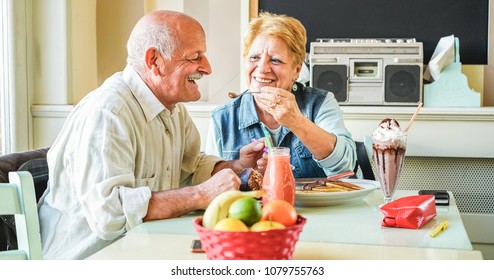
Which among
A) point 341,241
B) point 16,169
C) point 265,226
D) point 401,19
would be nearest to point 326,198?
point 341,241

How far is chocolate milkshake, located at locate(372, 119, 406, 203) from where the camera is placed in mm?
1606

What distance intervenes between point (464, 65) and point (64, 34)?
2.09 meters

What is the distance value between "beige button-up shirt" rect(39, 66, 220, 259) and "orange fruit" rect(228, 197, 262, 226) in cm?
53

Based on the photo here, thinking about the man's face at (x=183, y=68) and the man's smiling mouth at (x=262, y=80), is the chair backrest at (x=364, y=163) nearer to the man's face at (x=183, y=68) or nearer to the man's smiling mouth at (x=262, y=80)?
the man's smiling mouth at (x=262, y=80)

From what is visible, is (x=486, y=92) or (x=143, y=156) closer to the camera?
(x=143, y=156)

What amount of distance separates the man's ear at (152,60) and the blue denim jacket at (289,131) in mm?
526

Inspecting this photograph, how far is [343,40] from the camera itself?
11.3ft

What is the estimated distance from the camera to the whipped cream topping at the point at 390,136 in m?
1.60

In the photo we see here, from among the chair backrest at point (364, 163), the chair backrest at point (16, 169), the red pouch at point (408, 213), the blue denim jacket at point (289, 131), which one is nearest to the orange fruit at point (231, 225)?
the red pouch at point (408, 213)

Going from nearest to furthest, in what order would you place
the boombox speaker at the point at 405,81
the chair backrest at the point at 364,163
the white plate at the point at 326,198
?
the white plate at the point at 326,198, the chair backrest at the point at 364,163, the boombox speaker at the point at 405,81

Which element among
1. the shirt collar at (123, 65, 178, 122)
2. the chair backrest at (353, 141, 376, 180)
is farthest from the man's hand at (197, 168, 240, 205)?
the chair backrest at (353, 141, 376, 180)

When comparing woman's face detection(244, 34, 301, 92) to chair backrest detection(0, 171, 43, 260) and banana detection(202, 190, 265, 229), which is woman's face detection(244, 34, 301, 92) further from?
banana detection(202, 190, 265, 229)
